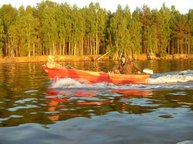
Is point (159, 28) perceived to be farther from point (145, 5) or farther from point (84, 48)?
point (84, 48)

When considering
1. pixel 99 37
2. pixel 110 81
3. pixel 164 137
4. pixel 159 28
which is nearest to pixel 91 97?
pixel 110 81

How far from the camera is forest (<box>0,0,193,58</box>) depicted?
76750 millimetres

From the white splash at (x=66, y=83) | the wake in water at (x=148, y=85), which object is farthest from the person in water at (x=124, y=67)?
the white splash at (x=66, y=83)

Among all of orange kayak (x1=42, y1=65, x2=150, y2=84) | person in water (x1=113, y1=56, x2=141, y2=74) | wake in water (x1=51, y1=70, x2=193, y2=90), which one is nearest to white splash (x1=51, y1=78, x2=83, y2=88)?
wake in water (x1=51, y1=70, x2=193, y2=90)

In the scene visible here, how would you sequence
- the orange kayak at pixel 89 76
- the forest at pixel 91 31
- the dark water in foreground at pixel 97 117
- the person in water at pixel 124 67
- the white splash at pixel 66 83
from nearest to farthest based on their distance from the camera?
the dark water in foreground at pixel 97 117
the white splash at pixel 66 83
the orange kayak at pixel 89 76
the person in water at pixel 124 67
the forest at pixel 91 31

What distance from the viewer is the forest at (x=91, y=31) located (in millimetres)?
76750

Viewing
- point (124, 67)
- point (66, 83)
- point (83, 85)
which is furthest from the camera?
point (124, 67)

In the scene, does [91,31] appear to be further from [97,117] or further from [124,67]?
[97,117]

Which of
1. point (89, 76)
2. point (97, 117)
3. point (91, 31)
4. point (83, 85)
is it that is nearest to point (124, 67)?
point (89, 76)

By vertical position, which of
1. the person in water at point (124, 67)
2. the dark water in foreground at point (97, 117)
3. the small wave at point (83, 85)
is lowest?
the dark water in foreground at point (97, 117)

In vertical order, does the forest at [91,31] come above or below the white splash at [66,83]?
above

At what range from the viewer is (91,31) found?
277 ft

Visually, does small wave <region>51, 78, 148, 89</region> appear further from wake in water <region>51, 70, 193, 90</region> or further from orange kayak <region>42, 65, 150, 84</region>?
orange kayak <region>42, 65, 150, 84</region>

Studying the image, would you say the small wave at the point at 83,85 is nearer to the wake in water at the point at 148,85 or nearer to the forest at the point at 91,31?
the wake in water at the point at 148,85
